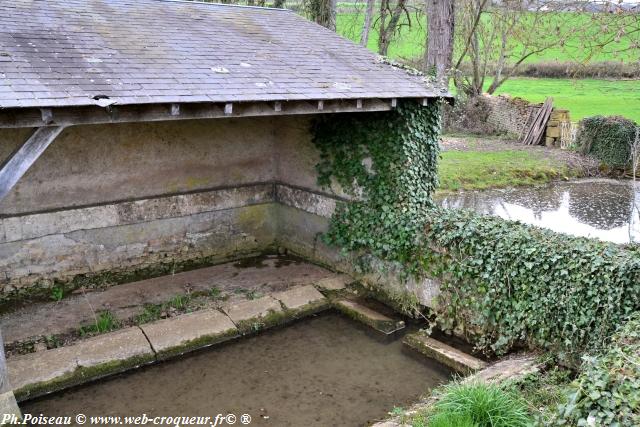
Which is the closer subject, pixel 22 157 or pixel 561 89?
pixel 22 157

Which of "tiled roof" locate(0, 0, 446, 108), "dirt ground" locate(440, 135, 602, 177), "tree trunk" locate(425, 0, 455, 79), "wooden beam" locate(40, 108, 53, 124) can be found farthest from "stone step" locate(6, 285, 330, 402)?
"dirt ground" locate(440, 135, 602, 177)

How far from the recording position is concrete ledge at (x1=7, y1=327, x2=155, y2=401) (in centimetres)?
500

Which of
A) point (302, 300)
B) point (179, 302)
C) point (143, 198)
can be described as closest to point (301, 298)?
point (302, 300)

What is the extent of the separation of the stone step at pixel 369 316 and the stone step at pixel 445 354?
338 mm

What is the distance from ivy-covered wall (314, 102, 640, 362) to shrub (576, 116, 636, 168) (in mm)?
10037

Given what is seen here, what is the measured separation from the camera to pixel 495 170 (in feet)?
46.0

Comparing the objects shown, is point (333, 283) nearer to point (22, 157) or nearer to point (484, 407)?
point (484, 407)

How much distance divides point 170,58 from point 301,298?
337cm

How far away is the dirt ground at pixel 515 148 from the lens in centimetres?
1498

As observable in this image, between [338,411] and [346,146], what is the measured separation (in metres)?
3.87

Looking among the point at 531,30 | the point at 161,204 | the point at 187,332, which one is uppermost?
the point at 531,30

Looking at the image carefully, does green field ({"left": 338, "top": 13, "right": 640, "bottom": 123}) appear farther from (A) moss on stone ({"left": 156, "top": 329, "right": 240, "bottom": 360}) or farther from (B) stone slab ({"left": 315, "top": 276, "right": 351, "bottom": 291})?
(A) moss on stone ({"left": 156, "top": 329, "right": 240, "bottom": 360})

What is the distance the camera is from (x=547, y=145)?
17.6 meters

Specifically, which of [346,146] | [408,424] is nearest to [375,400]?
[408,424]
